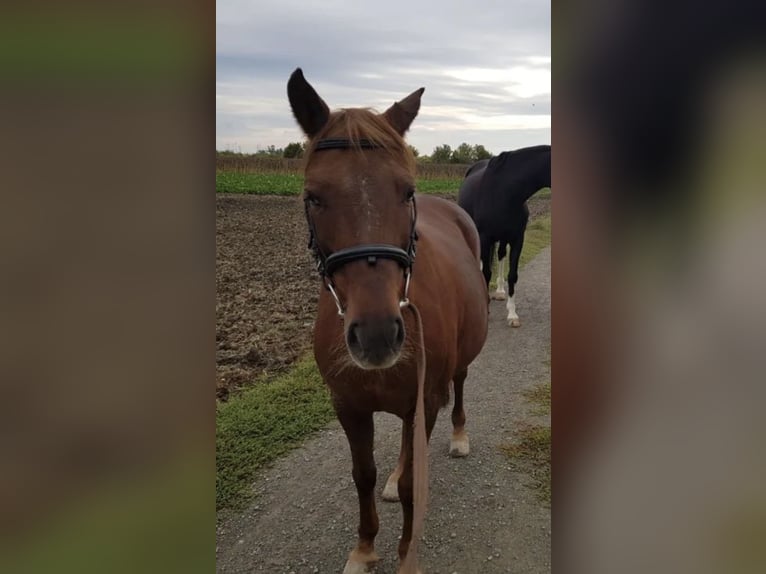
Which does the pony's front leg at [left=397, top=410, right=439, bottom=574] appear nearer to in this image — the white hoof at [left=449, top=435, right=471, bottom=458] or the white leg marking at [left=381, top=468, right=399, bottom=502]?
the white leg marking at [left=381, top=468, right=399, bottom=502]

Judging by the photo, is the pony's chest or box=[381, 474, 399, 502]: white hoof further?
box=[381, 474, 399, 502]: white hoof

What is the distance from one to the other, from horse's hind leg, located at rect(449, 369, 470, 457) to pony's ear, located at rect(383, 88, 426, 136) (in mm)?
2258

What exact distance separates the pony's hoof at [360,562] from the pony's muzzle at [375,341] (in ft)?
5.55

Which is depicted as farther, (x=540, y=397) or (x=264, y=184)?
(x=264, y=184)

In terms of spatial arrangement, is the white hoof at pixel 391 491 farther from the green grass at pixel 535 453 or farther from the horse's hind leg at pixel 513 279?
the horse's hind leg at pixel 513 279

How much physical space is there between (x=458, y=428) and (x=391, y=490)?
852mm

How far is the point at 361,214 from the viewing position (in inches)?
69.0

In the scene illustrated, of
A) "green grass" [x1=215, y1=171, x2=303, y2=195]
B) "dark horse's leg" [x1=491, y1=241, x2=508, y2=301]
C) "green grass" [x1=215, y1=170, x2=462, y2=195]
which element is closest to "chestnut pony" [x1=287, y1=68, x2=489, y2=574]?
"dark horse's leg" [x1=491, y1=241, x2=508, y2=301]

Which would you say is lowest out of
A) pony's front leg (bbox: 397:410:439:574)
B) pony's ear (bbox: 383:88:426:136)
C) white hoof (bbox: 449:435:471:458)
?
white hoof (bbox: 449:435:471:458)

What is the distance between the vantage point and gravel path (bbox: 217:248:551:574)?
2883 millimetres

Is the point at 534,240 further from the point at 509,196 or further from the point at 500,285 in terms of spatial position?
the point at 509,196

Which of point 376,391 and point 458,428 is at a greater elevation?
point 376,391

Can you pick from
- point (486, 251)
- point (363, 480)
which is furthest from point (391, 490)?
point (486, 251)
